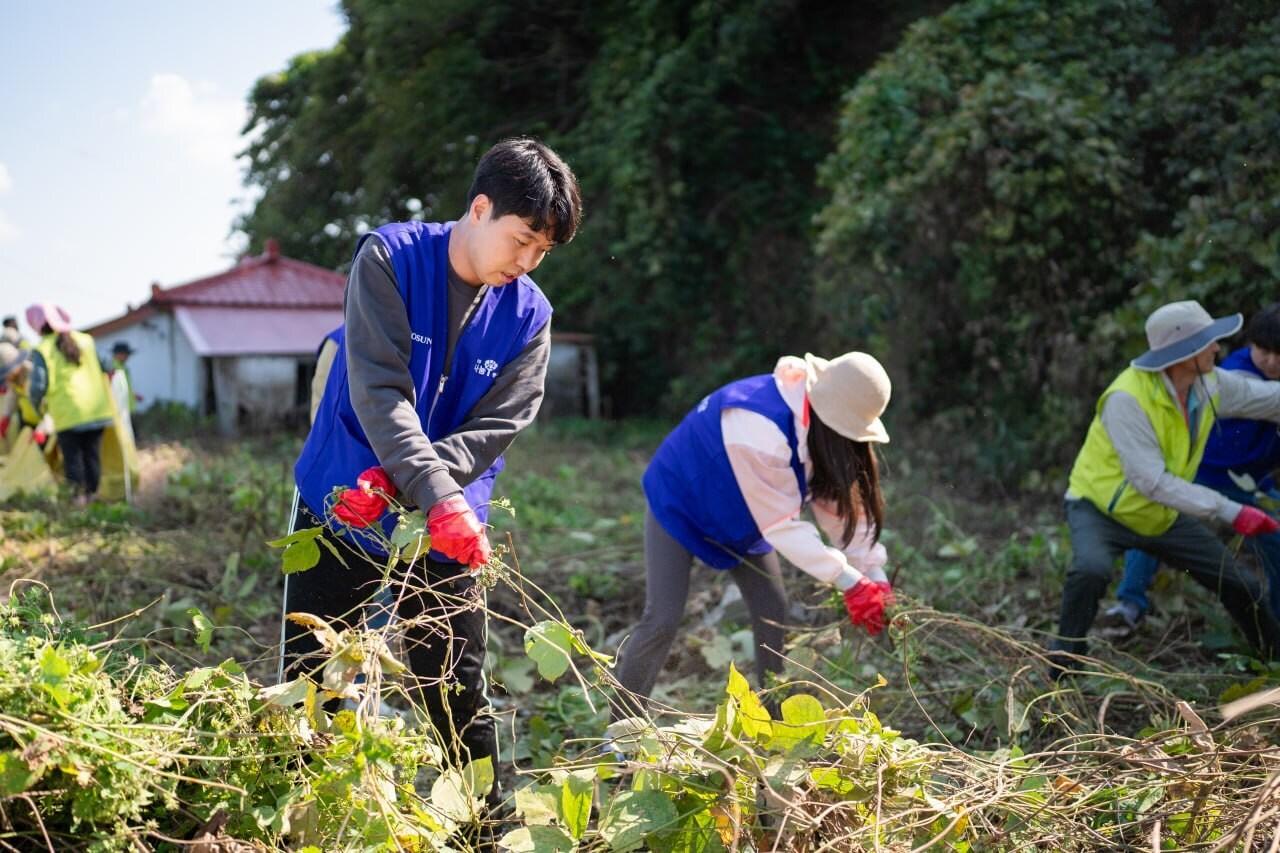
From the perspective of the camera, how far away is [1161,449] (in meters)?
3.68

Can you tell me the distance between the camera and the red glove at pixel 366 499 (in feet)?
7.43

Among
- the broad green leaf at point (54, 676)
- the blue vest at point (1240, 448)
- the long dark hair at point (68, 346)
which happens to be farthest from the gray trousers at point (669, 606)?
the long dark hair at point (68, 346)

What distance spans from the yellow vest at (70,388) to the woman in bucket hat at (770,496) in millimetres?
5049

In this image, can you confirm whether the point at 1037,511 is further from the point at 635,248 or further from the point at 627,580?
the point at 635,248

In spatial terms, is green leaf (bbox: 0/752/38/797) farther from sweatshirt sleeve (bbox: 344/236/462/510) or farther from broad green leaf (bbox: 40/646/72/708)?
sweatshirt sleeve (bbox: 344/236/462/510)

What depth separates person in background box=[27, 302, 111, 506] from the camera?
6.99 metres

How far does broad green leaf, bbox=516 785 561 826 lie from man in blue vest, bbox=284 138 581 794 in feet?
1.12

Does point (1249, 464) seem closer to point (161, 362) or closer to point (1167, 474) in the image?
point (1167, 474)

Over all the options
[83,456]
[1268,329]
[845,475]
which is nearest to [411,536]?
[845,475]

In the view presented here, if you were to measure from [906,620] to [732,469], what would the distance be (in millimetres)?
608

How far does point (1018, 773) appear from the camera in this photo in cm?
221

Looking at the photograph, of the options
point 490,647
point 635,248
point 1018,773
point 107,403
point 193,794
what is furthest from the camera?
point 635,248

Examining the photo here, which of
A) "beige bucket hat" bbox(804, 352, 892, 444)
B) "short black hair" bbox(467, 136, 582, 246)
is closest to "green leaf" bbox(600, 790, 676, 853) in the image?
"short black hair" bbox(467, 136, 582, 246)

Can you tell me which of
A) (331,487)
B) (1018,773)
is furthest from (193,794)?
(1018,773)
